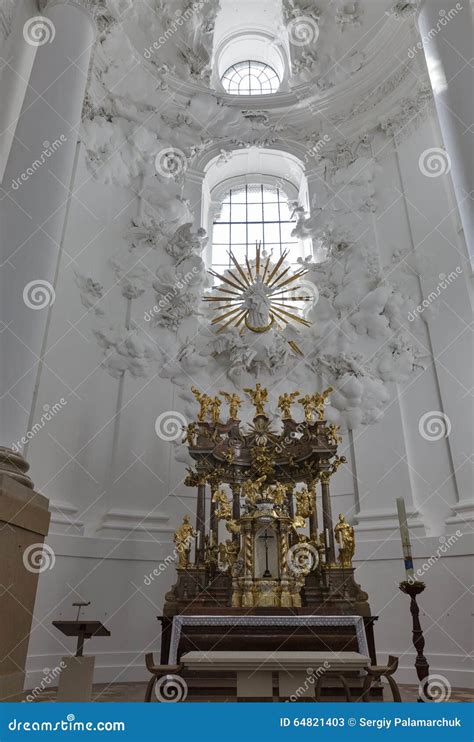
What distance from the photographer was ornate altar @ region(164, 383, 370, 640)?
6.02 m

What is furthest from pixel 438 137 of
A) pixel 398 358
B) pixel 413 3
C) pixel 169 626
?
pixel 169 626

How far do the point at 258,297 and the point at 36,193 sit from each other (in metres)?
4.41

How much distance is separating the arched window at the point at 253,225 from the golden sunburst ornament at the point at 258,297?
0.46 meters

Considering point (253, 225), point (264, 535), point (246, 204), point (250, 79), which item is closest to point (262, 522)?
point (264, 535)

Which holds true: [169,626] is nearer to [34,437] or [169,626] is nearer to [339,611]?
Answer: [339,611]

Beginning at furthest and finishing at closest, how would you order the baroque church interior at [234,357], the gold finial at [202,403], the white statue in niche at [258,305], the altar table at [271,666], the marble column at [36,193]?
the white statue in niche at [258,305] → the gold finial at [202,403] → the baroque church interior at [234,357] → the marble column at [36,193] → the altar table at [271,666]

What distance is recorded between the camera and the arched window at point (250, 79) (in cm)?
1282

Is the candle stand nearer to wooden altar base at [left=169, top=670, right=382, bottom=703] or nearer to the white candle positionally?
the white candle

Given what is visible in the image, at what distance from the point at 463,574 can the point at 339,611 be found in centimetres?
189

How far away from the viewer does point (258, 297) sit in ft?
31.0

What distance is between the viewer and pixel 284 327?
9.36 m

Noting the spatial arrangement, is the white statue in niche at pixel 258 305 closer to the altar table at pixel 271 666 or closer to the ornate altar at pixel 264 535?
the ornate altar at pixel 264 535

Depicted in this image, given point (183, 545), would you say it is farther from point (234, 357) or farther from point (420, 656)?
point (234, 357)

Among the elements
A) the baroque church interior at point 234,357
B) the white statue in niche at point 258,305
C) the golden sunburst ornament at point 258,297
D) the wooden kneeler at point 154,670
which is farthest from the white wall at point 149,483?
the wooden kneeler at point 154,670
